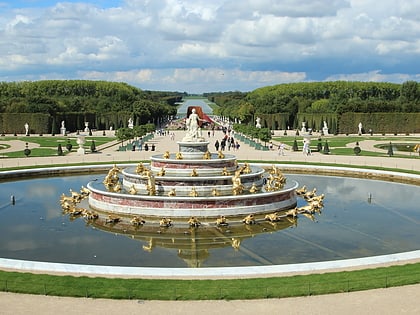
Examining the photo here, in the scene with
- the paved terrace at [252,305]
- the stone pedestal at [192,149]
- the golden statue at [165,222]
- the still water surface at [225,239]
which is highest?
the stone pedestal at [192,149]

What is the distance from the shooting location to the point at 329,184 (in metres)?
32.3

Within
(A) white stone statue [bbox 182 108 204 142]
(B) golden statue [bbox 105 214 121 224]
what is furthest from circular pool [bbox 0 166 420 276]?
(A) white stone statue [bbox 182 108 204 142]

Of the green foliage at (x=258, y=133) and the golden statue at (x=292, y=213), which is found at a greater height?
the green foliage at (x=258, y=133)

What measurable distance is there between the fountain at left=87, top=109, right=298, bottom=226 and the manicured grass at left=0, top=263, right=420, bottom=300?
800 cm

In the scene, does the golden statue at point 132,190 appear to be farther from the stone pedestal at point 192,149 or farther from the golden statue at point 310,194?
the golden statue at point 310,194

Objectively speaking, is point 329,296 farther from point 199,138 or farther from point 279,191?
point 199,138

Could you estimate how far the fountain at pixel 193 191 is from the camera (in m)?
22.4

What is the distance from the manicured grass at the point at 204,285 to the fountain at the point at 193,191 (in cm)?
800

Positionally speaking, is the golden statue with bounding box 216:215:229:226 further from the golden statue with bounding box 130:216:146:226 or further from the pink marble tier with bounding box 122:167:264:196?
the pink marble tier with bounding box 122:167:264:196

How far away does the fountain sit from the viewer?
22.4m

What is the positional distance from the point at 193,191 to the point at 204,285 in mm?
10675

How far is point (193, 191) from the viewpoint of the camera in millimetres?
23656

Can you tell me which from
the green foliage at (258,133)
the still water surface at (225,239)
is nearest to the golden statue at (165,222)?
the still water surface at (225,239)

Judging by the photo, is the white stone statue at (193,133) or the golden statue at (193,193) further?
the white stone statue at (193,133)
